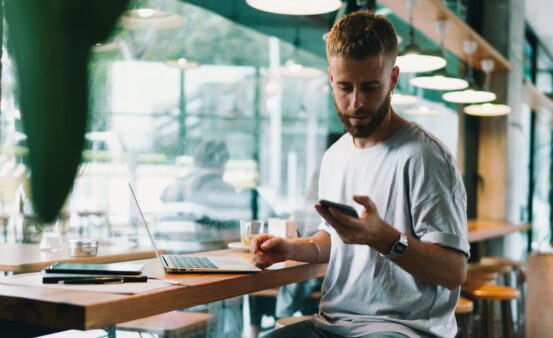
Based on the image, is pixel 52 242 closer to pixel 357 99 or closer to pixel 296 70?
pixel 357 99

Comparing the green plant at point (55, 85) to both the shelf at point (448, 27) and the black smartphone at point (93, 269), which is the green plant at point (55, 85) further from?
the shelf at point (448, 27)

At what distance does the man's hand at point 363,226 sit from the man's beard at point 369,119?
37 cm

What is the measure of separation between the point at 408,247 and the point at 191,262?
0.60 metres

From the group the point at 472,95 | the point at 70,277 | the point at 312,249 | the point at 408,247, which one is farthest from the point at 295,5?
the point at 472,95

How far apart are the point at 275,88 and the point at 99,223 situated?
68.3 inches

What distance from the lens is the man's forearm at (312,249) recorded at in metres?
1.82

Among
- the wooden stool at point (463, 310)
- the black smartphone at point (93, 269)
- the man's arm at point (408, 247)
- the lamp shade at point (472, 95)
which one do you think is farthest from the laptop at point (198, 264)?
the lamp shade at point (472, 95)

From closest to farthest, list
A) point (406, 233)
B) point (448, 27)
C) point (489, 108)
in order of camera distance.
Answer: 1. point (406, 233)
2. point (448, 27)
3. point (489, 108)

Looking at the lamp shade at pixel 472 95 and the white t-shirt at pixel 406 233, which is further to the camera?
the lamp shade at pixel 472 95

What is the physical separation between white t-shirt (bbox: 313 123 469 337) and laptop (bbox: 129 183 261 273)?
0.27 meters

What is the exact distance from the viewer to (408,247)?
150 centimetres

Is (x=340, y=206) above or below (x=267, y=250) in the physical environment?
above

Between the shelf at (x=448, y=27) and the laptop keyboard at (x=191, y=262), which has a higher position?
the shelf at (x=448, y=27)

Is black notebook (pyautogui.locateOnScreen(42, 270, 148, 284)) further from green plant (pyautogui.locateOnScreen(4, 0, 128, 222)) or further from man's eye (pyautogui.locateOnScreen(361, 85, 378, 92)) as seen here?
green plant (pyautogui.locateOnScreen(4, 0, 128, 222))
